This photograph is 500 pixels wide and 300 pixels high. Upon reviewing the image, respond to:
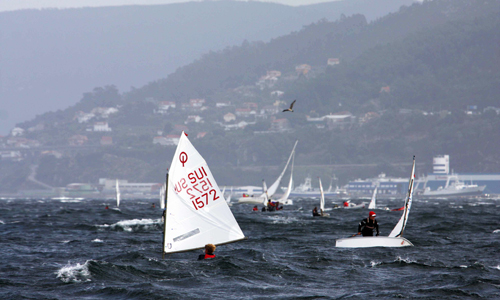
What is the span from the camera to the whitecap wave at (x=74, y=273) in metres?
21.9

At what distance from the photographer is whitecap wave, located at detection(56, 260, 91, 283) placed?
2194 cm

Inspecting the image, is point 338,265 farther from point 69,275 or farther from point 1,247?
point 1,247

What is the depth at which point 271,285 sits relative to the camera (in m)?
21.3

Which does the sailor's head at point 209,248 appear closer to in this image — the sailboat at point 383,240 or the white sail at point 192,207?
the white sail at point 192,207

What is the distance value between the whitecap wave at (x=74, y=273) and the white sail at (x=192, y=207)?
2.90 meters

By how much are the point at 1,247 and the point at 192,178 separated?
13435mm

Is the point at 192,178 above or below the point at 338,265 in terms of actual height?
above

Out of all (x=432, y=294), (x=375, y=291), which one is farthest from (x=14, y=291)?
(x=432, y=294)

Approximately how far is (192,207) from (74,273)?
458 centimetres

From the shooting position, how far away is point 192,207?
896 inches

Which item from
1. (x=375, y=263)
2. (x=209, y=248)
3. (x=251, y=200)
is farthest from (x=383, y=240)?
(x=251, y=200)

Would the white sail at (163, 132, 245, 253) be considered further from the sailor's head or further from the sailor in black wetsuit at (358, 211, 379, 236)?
the sailor in black wetsuit at (358, 211, 379, 236)

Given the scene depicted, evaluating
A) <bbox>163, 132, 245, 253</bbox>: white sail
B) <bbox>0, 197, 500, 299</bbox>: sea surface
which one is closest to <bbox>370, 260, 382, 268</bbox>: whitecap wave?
<bbox>0, 197, 500, 299</bbox>: sea surface

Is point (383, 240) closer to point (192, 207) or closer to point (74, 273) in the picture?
point (192, 207)
